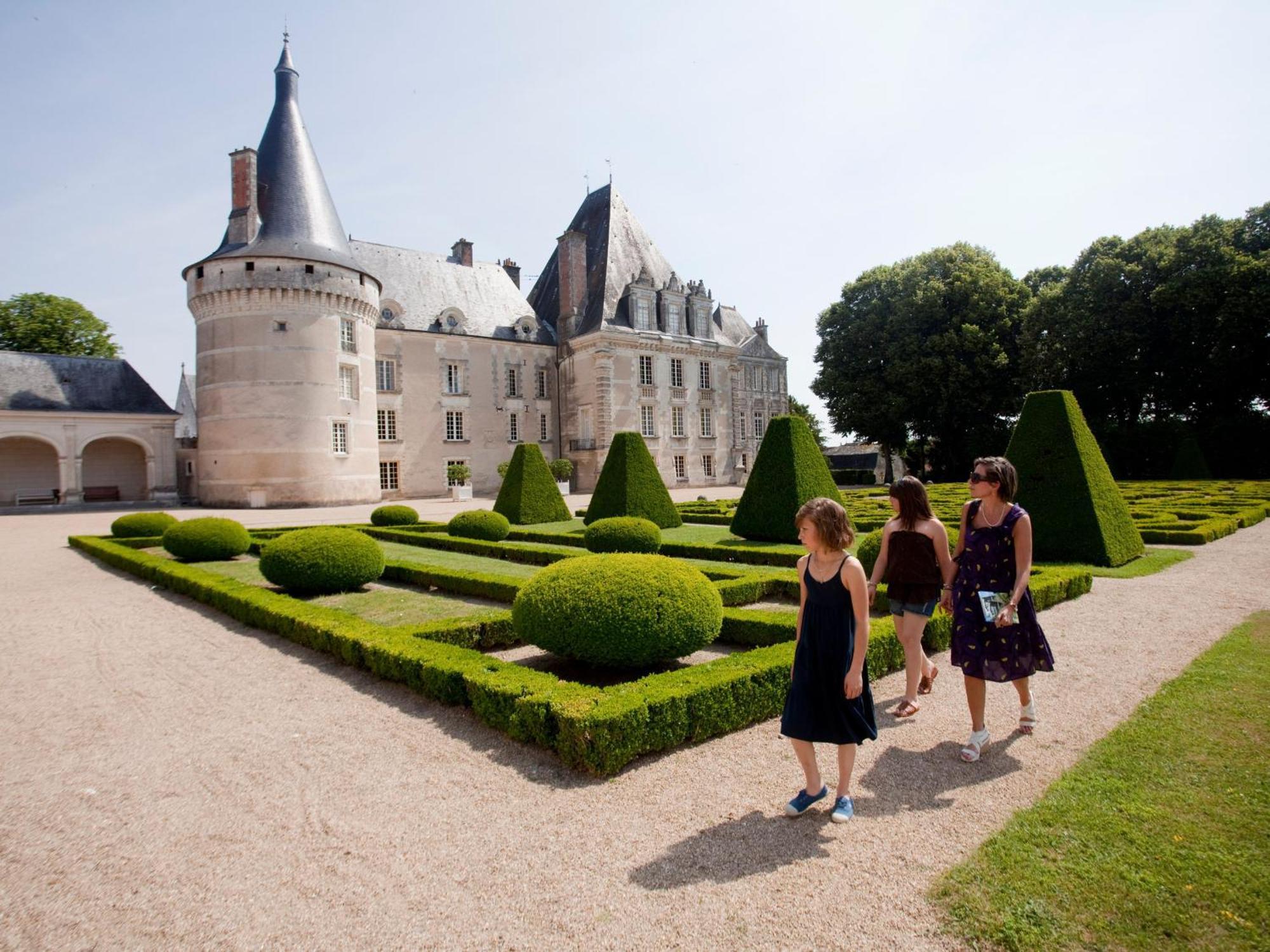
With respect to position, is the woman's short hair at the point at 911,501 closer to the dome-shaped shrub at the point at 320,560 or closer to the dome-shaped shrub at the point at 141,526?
the dome-shaped shrub at the point at 320,560

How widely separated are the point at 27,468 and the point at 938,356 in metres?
42.4

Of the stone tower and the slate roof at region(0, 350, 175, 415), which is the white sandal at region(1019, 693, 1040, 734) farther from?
the slate roof at region(0, 350, 175, 415)

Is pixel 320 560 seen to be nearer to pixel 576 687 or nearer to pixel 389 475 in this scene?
pixel 576 687

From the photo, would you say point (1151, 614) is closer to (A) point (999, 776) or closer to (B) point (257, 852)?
(A) point (999, 776)

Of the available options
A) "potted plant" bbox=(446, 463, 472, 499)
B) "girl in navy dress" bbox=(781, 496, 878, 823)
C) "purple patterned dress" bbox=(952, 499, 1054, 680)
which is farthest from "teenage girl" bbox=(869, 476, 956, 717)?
"potted plant" bbox=(446, 463, 472, 499)

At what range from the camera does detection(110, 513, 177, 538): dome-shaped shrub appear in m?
16.9

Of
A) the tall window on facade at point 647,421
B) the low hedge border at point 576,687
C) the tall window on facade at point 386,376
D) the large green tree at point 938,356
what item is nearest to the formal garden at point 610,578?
the low hedge border at point 576,687

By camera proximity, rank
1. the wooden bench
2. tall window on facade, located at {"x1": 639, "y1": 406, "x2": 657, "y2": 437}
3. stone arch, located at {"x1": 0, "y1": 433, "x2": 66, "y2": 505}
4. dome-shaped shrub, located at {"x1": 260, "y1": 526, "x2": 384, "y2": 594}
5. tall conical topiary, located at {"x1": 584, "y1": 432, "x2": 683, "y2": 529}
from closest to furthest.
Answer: dome-shaped shrub, located at {"x1": 260, "y1": 526, "x2": 384, "y2": 594} → tall conical topiary, located at {"x1": 584, "y1": 432, "x2": 683, "y2": 529} → stone arch, located at {"x1": 0, "y1": 433, "x2": 66, "y2": 505} → the wooden bench → tall window on facade, located at {"x1": 639, "y1": 406, "x2": 657, "y2": 437}

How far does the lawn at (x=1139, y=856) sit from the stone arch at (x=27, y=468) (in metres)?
38.5

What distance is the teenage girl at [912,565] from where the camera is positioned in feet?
16.4

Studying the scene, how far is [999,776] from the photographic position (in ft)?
13.2

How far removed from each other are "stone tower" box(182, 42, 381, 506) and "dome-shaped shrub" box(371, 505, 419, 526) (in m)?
11.4

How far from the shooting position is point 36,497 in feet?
107

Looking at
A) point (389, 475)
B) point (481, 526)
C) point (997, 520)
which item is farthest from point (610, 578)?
point (389, 475)
